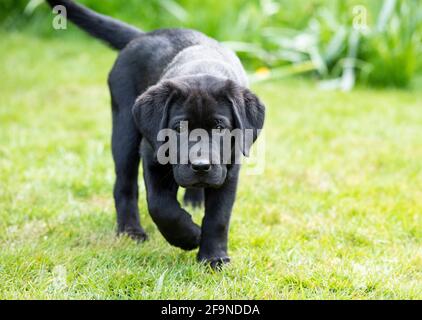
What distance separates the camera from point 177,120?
349 centimetres

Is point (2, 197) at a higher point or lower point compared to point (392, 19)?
lower

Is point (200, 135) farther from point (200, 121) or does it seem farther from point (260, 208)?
point (260, 208)

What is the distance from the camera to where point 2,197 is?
4.76m

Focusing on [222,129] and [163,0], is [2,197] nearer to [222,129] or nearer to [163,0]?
[222,129]

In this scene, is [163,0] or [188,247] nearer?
[188,247]

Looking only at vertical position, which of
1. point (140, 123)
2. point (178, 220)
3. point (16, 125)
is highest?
point (140, 123)

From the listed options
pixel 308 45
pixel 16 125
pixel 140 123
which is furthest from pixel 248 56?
pixel 140 123

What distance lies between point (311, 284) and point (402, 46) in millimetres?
5502

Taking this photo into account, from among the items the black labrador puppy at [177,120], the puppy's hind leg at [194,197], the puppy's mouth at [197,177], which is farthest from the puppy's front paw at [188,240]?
the puppy's hind leg at [194,197]

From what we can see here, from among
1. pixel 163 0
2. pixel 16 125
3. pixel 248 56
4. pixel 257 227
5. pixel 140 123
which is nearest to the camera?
pixel 140 123

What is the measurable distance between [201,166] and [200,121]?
268 mm

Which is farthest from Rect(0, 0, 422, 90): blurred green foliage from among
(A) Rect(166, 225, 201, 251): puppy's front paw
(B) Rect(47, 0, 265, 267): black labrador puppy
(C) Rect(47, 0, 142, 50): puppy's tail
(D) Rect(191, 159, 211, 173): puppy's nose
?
(D) Rect(191, 159, 211, 173): puppy's nose

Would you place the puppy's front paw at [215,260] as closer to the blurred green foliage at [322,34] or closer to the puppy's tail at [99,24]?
the puppy's tail at [99,24]

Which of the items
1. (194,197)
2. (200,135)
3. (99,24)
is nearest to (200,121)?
(200,135)
